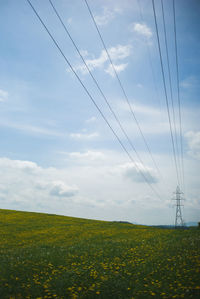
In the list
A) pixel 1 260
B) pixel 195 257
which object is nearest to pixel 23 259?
pixel 1 260

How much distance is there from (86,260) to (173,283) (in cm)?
645

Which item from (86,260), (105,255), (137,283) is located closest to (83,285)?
(137,283)

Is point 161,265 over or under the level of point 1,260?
over

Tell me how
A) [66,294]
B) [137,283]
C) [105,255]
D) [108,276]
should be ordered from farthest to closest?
[105,255] → [108,276] → [137,283] → [66,294]

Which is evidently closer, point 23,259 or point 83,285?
point 83,285

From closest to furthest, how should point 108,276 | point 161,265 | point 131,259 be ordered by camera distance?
point 108,276 → point 161,265 → point 131,259

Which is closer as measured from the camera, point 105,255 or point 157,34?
point 157,34

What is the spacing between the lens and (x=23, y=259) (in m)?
14.5

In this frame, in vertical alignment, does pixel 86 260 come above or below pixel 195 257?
below

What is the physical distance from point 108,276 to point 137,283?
1.69 meters

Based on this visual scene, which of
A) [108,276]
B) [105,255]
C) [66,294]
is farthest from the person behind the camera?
[105,255]

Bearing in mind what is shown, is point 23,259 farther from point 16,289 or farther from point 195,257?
point 195,257

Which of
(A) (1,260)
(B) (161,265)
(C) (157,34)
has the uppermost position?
(C) (157,34)

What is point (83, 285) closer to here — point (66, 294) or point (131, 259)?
point (66, 294)
